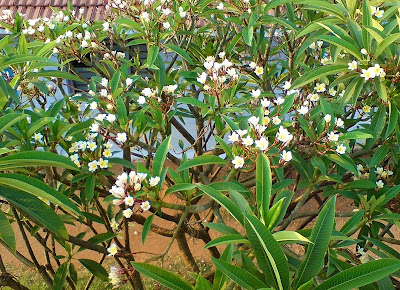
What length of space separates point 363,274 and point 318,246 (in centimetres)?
15

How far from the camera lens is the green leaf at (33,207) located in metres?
1.45

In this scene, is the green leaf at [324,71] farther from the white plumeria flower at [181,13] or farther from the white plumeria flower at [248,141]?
the white plumeria flower at [181,13]

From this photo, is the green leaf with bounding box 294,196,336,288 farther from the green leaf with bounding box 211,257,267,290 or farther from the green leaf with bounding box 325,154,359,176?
the green leaf with bounding box 325,154,359,176

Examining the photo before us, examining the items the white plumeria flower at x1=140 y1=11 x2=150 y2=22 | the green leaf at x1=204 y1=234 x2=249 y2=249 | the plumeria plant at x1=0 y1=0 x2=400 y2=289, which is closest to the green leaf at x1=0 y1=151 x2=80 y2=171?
the plumeria plant at x1=0 y1=0 x2=400 y2=289

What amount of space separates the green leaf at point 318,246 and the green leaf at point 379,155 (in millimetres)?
766

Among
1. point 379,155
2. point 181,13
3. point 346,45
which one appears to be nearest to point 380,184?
point 379,155

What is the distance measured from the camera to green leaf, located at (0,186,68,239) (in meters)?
1.45

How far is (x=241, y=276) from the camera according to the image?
1250 mm

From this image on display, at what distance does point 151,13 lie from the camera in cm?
240

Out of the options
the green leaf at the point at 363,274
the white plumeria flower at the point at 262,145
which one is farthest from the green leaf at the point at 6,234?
the green leaf at the point at 363,274

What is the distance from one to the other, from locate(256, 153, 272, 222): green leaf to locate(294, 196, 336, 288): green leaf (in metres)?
0.16

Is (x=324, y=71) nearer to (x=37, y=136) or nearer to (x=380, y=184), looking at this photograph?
(x=380, y=184)

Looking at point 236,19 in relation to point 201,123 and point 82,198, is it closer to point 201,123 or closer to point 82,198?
→ point 201,123

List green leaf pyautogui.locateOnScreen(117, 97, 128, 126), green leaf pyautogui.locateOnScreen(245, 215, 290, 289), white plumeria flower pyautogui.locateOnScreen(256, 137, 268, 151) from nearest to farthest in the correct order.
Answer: green leaf pyautogui.locateOnScreen(245, 215, 290, 289) → white plumeria flower pyautogui.locateOnScreen(256, 137, 268, 151) → green leaf pyautogui.locateOnScreen(117, 97, 128, 126)
